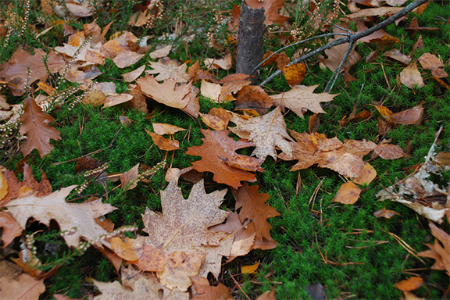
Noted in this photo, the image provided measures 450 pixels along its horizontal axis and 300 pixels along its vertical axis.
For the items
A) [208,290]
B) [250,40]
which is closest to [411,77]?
[250,40]

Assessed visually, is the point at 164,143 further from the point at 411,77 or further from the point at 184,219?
the point at 411,77

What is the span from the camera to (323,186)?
2.26 meters

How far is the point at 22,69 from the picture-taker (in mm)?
2953

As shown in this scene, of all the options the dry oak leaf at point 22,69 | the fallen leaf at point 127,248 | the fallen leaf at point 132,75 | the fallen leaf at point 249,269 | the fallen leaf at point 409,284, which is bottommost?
the fallen leaf at point 249,269

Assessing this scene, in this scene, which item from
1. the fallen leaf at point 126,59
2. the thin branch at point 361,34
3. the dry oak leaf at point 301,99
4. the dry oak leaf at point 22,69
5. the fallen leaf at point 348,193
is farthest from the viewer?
the fallen leaf at point 126,59

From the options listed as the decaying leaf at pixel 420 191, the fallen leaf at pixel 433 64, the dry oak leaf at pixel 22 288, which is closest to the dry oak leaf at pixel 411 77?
the fallen leaf at pixel 433 64

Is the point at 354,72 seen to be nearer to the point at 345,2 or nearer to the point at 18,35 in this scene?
the point at 345,2

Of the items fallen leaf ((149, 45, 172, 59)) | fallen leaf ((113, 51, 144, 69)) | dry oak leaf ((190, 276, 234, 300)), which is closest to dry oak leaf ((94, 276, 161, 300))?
dry oak leaf ((190, 276, 234, 300))

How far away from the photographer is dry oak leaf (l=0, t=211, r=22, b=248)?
5.63 ft

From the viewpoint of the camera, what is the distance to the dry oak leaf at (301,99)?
263 centimetres

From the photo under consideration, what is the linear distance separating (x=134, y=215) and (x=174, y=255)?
0.46 meters

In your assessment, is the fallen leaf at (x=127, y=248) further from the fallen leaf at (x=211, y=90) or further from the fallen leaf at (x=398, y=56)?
the fallen leaf at (x=398, y=56)

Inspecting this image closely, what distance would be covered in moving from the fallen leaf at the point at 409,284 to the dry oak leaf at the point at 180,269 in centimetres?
113

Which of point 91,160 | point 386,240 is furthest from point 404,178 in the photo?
point 91,160
